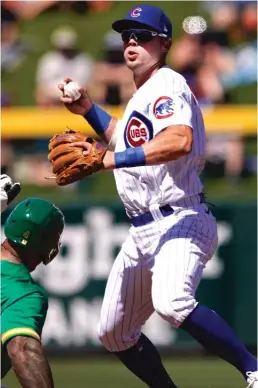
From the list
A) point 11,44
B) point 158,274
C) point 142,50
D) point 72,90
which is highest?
point 142,50

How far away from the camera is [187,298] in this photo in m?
4.97

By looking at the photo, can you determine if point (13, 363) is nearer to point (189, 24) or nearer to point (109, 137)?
point (109, 137)

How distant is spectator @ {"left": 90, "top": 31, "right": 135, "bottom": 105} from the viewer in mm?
10680

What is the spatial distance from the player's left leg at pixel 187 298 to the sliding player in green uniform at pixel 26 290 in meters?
0.60

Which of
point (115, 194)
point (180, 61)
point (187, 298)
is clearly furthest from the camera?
point (180, 61)

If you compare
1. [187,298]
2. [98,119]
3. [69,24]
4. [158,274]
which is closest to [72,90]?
[98,119]

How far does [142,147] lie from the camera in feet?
16.1

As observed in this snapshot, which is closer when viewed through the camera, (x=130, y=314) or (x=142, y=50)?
(x=142, y=50)

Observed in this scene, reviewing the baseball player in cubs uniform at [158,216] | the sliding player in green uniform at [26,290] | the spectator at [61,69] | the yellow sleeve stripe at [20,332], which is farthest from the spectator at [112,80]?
the yellow sleeve stripe at [20,332]

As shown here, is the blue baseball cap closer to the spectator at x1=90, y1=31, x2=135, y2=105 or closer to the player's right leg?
the player's right leg

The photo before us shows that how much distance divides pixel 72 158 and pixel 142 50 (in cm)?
75

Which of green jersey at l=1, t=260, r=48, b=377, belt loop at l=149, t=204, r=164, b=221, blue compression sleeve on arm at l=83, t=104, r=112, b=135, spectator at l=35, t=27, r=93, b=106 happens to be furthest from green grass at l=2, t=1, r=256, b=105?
green jersey at l=1, t=260, r=48, b=377

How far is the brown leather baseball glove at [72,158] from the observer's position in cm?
493

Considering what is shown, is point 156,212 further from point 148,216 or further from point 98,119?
point 98,119
